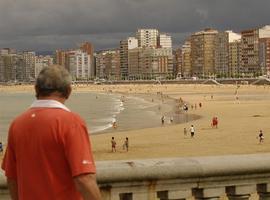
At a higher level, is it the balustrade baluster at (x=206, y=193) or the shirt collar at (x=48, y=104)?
the shirt collar at (x=48, y=104)

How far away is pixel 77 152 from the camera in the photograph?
2.86m

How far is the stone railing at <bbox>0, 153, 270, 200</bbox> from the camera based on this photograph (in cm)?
372

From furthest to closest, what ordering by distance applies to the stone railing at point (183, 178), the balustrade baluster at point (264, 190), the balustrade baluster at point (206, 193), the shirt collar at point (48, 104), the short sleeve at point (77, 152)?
the balustrade baluster at point (264, 190) → the balustrade baluster at point (206, 193) → the stone railing at point (183, 178) → the shirt collar at point (48, 104) → the short sleeve at point (77, 152)

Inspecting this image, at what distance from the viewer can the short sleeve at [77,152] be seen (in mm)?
2848

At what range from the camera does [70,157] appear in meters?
2.87

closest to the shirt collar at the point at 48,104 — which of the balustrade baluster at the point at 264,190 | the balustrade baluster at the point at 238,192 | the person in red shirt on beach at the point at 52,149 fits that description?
the person in red shirt on beach at the point at 52,149

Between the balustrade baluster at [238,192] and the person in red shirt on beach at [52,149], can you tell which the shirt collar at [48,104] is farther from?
the balustrade baluster at [238,192]

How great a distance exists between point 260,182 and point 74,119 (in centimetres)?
176

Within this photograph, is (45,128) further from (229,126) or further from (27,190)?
(229,126)

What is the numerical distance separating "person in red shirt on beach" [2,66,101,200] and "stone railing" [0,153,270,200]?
700 millimetres

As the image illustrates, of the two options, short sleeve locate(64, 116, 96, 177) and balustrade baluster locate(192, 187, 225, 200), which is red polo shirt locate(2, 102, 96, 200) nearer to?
short sleeve locate(64, 116, 96, 177)

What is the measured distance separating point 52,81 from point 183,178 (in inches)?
49.0

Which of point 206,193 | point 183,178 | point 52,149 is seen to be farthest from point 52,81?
point 206,193

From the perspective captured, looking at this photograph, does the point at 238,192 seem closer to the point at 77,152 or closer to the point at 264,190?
the point at 264,190
